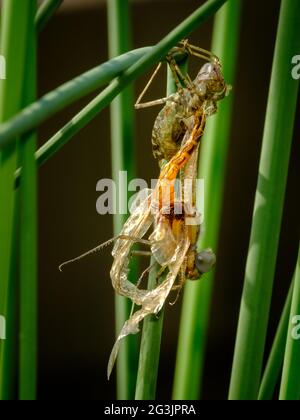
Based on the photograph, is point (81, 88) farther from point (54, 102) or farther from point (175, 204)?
point (175, 204)

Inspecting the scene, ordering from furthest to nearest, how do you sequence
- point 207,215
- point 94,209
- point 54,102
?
point 94,209
point 207,215
point 54,102

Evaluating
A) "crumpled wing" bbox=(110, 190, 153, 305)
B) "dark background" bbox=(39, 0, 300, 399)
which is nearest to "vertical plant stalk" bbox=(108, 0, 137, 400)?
"crumpled wing" bbox=(110, 190, 153, 305)

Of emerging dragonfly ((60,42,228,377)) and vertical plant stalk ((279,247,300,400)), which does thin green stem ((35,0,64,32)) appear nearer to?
emerging dragonfly ((60,42,228,377))

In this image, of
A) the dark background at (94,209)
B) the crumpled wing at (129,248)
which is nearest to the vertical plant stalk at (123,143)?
the crumpled wing at (129,248)

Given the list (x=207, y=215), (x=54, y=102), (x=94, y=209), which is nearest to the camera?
(x=54, y=102)

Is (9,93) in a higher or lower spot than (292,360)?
higher

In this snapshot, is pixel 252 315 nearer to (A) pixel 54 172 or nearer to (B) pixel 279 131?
(B) pixel 279 131

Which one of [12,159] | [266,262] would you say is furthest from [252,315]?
[12,159]

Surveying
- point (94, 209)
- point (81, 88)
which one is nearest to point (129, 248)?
point (81, 88)
